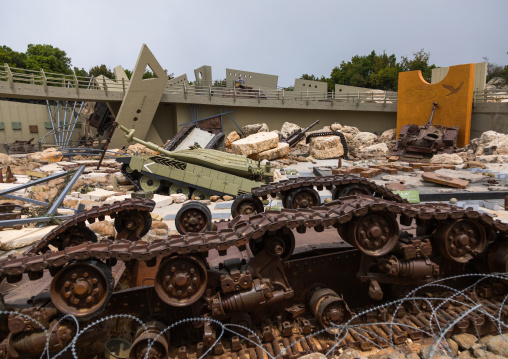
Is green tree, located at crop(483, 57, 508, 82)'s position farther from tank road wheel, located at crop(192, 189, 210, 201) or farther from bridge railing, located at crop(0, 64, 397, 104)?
tank road wheel, located at crop(192, 189, 210, 201)

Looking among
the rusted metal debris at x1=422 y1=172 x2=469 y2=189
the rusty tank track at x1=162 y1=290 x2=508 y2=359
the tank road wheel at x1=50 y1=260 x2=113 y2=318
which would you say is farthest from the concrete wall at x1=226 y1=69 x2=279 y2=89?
the tank road wheel at x1=50 y1=260 x2=113 y2=318

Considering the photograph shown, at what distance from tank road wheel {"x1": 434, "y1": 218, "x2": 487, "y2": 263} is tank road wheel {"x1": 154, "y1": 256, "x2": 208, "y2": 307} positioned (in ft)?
8.04

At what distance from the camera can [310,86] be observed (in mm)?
30062

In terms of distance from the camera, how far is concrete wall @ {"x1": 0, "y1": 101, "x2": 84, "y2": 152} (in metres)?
22.1

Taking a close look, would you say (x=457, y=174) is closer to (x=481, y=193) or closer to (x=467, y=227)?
(x=481, y=193)

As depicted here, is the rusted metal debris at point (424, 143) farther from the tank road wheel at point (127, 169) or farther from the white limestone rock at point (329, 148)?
the tank road wheel at point (127, 169)

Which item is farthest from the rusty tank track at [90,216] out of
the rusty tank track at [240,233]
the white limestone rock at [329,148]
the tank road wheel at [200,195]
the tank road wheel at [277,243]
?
the white limestone rock at [329,148]

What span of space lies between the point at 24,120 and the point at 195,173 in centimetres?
1878

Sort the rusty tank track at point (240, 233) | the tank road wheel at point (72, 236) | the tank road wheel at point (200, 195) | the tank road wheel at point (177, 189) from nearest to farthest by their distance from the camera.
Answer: the rusty tank track at point (240, 233), the tank road wheel at point (72, 236), the tank road wheel at point (200, 195), the tank road wheel at point (177, 189)

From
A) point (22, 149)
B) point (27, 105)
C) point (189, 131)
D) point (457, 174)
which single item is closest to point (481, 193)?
point (457, 174)

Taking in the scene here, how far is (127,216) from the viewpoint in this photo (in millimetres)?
4512

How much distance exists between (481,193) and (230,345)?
329 inches

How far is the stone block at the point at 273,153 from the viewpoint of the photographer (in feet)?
54.5

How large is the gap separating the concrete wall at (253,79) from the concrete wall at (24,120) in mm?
12664
